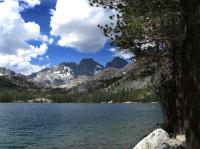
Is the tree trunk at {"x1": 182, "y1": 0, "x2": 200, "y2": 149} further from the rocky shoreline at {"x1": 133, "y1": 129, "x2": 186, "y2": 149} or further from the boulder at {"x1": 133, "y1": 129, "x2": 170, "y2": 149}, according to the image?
the boulder at {"x1": 133, "y1": 129, "x2": 170, "y2": 149}

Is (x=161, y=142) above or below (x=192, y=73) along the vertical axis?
below

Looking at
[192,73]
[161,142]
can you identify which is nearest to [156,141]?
[161,142]

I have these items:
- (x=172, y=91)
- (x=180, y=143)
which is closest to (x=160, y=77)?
(x=172, y=91)

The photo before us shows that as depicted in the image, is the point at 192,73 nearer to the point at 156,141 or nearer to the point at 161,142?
the point at 161,142

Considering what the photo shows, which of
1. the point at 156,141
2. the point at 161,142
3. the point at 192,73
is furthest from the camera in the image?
the point at 156,141

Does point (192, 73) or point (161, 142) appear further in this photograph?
point (161, 142)

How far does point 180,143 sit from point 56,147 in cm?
2992

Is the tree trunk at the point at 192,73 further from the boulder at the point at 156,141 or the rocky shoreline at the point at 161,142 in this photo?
the boulder at the point at 156,141

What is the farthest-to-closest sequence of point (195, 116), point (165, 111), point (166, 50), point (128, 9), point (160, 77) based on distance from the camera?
point (165, 111) → point (160, 77) → point (166, 50) → point (128, 9) → point (195, 116)

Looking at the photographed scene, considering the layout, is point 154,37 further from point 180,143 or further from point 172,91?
point 172,91

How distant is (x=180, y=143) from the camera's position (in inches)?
1166

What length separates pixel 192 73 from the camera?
15.0 m

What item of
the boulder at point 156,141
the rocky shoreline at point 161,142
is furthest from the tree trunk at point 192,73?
the boulder at point 156,141

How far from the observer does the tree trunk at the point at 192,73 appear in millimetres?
14820
